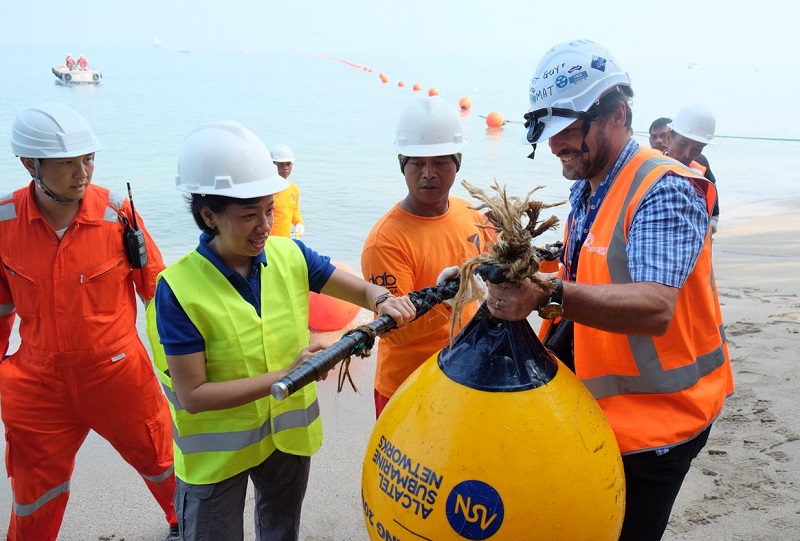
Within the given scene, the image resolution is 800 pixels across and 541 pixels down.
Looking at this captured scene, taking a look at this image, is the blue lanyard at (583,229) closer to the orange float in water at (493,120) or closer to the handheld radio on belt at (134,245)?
the handheld radio on belt at (134,245)

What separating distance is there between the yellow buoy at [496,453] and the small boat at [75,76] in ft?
149

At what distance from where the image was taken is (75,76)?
41.7m

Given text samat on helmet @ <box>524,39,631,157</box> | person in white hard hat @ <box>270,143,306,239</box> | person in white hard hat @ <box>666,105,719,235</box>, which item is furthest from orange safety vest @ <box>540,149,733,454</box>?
person in white hard hat @ <box>270,143,306,239</box>

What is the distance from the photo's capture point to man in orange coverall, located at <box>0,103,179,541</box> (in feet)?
11.1

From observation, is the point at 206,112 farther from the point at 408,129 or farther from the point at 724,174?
the point at 408,129

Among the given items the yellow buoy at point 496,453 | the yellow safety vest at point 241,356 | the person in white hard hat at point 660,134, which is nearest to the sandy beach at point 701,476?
the yellow safety vest at point 241,356

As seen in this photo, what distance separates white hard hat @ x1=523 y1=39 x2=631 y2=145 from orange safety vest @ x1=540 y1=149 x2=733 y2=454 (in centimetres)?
24

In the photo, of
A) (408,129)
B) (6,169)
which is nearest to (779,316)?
(408,129)

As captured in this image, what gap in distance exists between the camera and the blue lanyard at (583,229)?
7.63ft

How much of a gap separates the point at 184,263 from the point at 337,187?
1568cm

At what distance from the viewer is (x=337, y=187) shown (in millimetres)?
18000

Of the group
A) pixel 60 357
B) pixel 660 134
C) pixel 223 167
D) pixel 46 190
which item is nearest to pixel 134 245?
pixel 46 190

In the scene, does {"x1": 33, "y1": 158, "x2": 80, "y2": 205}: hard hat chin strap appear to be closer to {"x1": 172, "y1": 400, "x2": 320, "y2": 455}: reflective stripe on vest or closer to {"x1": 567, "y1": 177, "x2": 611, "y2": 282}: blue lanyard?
{"x1": 172, "y1": 400, "x2": 320, "y2": 455}: reflective stripe on vest

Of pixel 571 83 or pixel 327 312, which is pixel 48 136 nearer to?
pixel 571 83
